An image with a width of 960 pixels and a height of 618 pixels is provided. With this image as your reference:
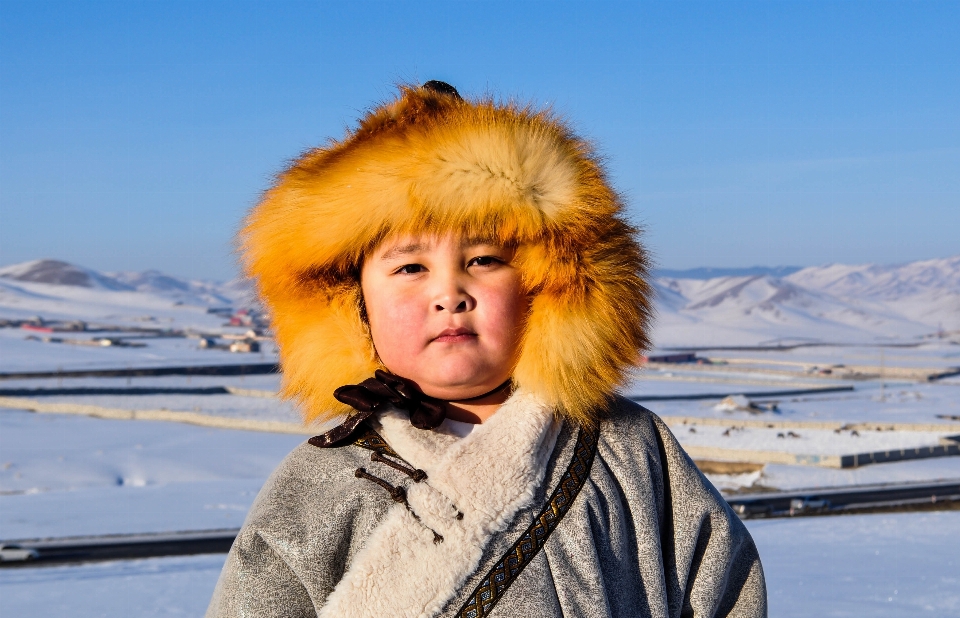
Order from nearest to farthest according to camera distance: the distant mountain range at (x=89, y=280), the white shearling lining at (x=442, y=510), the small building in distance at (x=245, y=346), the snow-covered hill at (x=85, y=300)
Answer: the white shearling lining at (x=442, y=510)
the small building in distance at (x=245, y=346)
the snow-covered hill at (x=85, y=300)
the distant mountain range at (x=89, y=280)

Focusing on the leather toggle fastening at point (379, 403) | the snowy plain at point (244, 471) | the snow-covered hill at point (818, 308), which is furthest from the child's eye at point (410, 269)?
the snow-covered hill at point (818, 308)

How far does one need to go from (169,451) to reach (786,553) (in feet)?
45.4

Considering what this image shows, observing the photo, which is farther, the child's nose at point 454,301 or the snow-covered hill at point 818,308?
the snow-covered hill at point 818,308

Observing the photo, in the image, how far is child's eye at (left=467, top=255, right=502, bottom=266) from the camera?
1.38 m

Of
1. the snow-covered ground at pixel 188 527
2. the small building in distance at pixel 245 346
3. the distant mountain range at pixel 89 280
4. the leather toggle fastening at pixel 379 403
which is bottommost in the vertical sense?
the distant mountain range at pixel 89 280

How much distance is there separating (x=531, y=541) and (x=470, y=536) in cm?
9

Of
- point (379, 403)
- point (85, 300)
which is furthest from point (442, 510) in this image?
point (85, 300)

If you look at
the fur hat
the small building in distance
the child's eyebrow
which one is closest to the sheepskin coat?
the fur hat

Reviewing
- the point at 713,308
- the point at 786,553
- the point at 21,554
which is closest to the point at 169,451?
the point at 21,554

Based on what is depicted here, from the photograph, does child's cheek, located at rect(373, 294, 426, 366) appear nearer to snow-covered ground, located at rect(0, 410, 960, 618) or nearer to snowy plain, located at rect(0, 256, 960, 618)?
A: snowy plain, located at rect(0, 256, 960, 618)

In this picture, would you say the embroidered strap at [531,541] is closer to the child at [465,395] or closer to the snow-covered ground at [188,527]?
the child at [465,395]

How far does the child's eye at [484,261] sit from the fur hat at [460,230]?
1.2 inches

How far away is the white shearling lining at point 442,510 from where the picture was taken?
4.06 feet

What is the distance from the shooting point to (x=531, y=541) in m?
1.30
